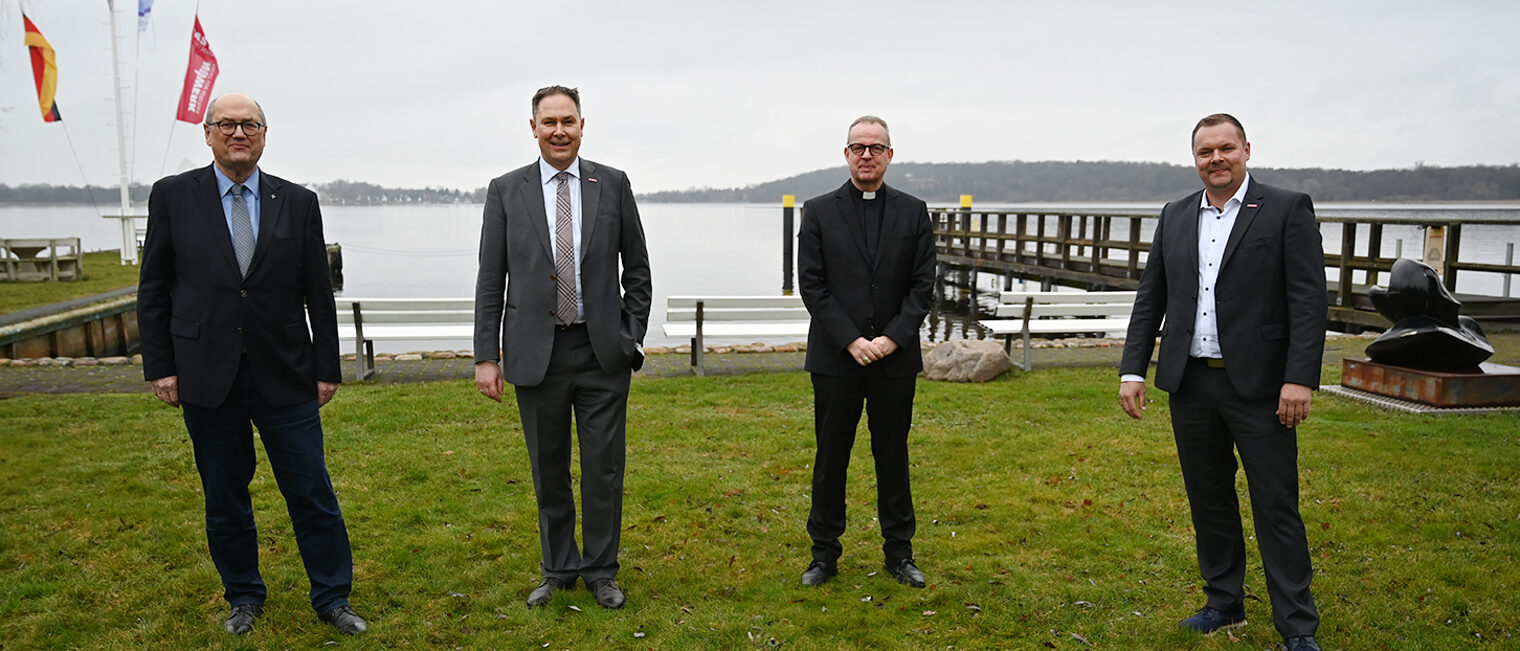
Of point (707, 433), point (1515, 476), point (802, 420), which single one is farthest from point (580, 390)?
point (1515, 476)

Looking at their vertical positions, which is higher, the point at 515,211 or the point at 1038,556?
the point at 515,211

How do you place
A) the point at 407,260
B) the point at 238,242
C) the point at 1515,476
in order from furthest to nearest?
the point at 407,260 < the point at 1515,476 < the point at 238,242

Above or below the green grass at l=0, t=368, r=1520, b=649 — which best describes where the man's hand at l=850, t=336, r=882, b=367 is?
above

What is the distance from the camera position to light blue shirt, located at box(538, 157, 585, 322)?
355cm

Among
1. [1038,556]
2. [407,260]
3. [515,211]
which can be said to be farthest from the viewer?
[407,260]

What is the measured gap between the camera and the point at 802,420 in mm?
6945

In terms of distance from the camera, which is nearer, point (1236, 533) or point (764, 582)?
point (1236, 533)

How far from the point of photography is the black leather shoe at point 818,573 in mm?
3895

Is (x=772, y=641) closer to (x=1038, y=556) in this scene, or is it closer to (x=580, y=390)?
(x=580, y=390)

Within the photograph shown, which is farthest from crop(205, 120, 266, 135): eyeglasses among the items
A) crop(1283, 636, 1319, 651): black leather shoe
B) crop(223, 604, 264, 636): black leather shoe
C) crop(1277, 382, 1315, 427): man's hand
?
crop(1283, 636, 1319, 651): black leather shoe

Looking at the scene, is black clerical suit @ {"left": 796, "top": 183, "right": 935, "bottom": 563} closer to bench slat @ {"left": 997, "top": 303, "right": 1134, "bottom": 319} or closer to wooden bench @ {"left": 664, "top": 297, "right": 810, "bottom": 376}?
wooden bench @ {"left": 664, "top": 297, "right": 810, "bottom": 376}

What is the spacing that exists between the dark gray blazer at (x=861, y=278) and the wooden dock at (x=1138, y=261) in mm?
2703

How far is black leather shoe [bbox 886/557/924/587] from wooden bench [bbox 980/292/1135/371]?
5.48 metres

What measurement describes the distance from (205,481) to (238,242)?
0.84m
